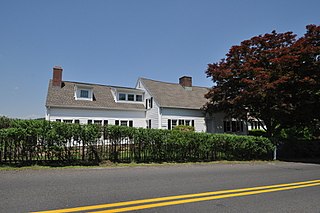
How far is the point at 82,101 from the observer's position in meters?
23.0

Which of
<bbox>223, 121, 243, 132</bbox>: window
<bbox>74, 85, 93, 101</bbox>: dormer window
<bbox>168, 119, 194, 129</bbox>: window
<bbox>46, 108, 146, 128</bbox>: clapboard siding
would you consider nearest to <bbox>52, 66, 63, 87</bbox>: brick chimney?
<bbox>74, 85, 93, 101</bbox>: dormer window

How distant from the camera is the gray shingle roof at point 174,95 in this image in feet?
80.2

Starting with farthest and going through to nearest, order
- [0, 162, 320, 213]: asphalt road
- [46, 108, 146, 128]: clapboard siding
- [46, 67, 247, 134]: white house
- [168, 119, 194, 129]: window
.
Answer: [168, 119, 194, 129]: window, [46, 67, 247, 134]: white house, [46, 108, 146, 128]: clapboard siding, [0, 162, 320, 213]: asphalt road

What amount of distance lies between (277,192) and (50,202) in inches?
231

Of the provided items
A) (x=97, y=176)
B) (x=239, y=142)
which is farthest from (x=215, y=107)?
(x=97, y=176)

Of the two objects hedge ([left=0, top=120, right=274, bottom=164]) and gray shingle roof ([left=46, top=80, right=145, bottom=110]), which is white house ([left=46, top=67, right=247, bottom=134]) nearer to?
gray shingle roof ([left=46, top=80, right=145, bottom=110])

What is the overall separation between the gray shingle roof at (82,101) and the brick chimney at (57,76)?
47 centimetres

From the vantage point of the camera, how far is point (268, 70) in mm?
17906

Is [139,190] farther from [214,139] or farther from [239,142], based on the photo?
[239,142]

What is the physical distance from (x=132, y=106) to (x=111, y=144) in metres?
13.8

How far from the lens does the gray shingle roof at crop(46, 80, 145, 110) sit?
2162 cm

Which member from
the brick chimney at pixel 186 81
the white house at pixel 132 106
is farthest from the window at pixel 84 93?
the brick chimney at pixel 186 81

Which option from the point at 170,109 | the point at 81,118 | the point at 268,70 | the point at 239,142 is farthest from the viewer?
the point at 170,109

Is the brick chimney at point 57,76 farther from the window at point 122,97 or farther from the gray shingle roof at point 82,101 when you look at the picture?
the window at point 122,97
